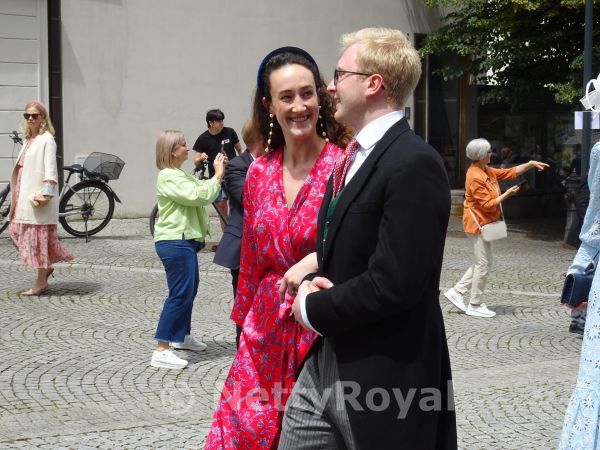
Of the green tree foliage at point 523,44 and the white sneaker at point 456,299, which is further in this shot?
the green tree foliage at point 523,44

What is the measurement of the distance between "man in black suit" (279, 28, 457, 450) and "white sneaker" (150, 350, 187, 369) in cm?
411

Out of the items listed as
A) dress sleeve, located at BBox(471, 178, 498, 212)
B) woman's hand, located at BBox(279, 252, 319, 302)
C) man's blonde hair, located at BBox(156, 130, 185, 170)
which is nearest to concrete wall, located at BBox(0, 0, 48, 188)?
dress sleeve, located at BBox(471, 178, 498, 212)

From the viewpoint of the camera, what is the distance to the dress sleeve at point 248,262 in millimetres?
3994

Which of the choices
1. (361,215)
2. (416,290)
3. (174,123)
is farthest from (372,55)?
(174,123)

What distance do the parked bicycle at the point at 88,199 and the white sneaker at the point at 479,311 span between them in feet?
20.2

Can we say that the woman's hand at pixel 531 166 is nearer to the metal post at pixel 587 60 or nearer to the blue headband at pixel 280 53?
the metal post at pixel 587 60

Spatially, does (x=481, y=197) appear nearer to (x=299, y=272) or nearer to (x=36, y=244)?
(x=36, y=244)

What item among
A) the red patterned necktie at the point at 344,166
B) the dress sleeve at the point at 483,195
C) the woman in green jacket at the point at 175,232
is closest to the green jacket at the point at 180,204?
the woman in green jacket at the point at 175,232

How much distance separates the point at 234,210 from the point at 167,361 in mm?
2314

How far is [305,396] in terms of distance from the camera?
3125 mm

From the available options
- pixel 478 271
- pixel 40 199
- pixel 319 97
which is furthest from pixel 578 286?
pixel 40 199

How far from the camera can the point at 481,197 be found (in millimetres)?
9789

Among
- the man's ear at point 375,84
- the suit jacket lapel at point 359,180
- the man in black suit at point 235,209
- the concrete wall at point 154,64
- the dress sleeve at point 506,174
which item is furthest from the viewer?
the concrete wall at point 154,64

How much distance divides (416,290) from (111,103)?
14309 mm
